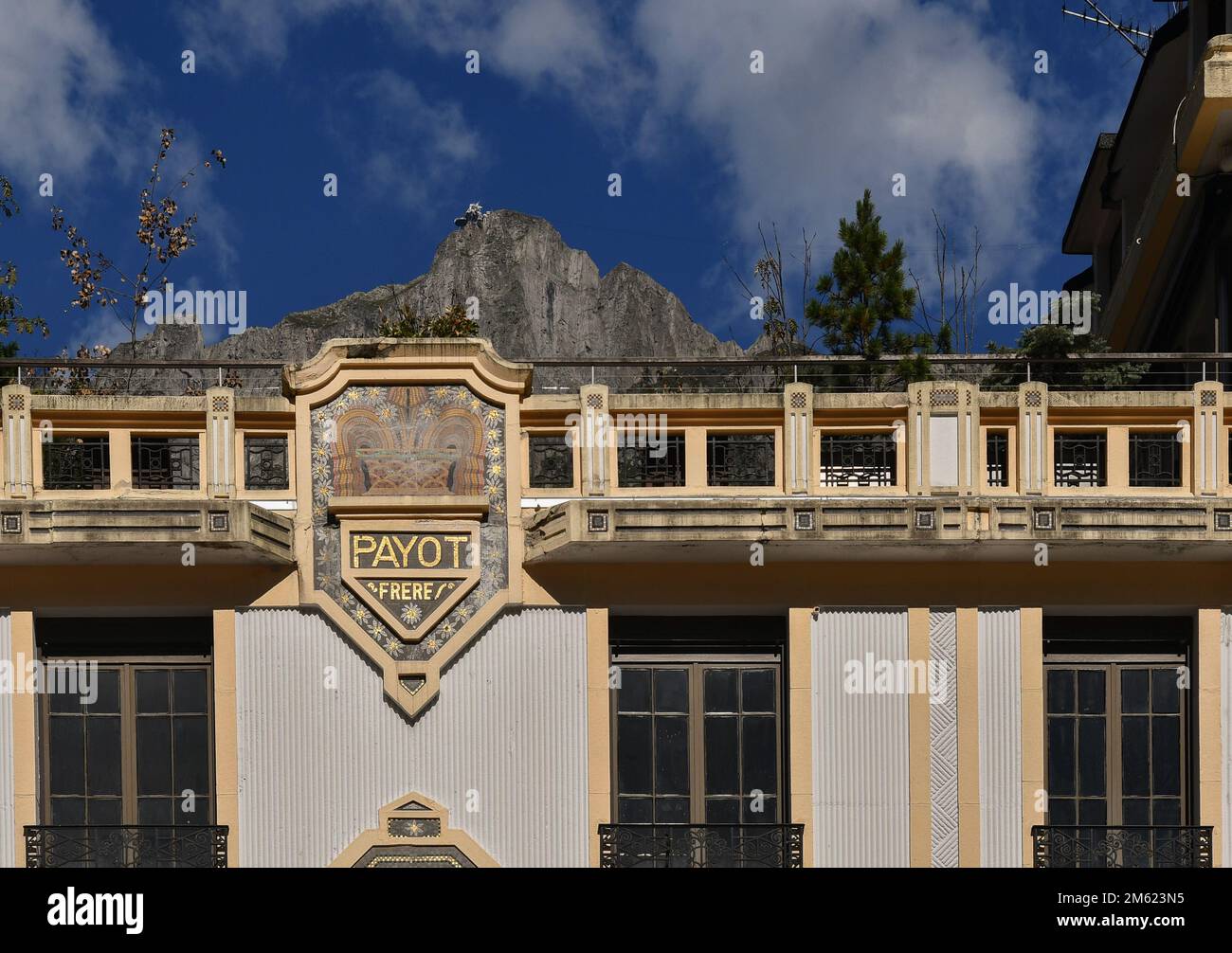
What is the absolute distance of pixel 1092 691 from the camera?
13344 millimetres

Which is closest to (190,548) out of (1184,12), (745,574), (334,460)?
(334,460)

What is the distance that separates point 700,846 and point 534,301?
63122mm

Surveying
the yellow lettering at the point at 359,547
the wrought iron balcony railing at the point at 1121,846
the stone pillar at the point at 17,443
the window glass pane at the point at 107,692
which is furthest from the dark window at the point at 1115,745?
the stone pillar at the point at 17,443

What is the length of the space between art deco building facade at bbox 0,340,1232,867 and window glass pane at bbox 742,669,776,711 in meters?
0.03

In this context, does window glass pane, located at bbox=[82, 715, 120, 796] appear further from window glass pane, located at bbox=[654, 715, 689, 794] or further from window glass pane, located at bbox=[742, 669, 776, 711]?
window glass pane, located at bbox=[742, 669, 776, 711]

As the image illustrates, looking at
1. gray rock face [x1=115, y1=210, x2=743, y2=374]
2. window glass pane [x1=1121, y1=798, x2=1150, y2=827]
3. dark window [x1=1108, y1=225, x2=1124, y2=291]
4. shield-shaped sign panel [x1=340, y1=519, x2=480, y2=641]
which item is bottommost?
window glass pane [x1=1121, y1=798, x2=1150, y2=827]

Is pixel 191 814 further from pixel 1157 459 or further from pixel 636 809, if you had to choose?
pixel 1157 459

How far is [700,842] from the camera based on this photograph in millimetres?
12773

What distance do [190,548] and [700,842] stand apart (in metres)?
5.01

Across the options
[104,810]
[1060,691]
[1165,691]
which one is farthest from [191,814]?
[1165,691]

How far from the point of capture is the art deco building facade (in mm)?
12836

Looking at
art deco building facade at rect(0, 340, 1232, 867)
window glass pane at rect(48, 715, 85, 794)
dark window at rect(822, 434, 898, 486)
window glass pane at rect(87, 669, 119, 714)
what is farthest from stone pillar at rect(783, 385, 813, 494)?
window glass pane at rect(48, 715, 85, 794)

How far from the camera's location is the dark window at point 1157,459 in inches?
519

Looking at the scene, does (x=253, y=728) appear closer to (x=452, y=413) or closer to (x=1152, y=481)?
(x=452, y=413)
